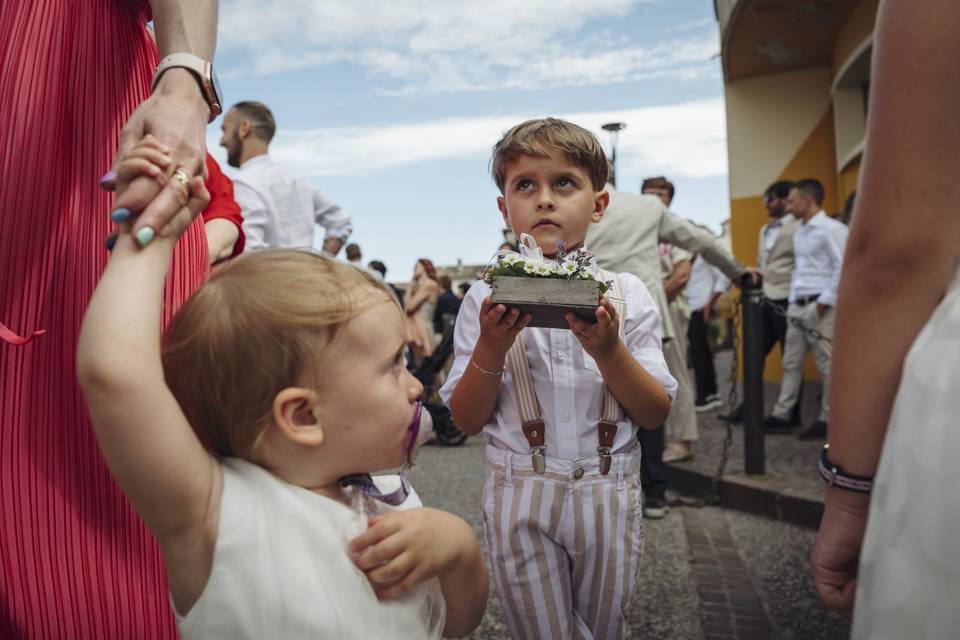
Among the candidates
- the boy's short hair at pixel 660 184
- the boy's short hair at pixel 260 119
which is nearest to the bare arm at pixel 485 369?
the boy's short hair at pixel 260 119

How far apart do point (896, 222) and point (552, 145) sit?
4.02ft

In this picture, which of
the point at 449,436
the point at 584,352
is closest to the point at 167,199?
the point at 584,352

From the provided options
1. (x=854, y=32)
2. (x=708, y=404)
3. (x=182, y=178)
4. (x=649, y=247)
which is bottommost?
(x=708, y=404)

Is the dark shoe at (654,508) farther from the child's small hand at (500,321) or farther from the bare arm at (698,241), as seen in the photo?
the child's small hand at (500,321)

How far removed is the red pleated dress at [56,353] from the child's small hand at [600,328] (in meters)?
0.87

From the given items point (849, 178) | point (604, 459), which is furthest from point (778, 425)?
point (604, 459)

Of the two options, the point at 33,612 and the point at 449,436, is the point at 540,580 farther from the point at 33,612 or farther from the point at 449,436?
the point at 449,436

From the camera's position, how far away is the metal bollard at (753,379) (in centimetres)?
555

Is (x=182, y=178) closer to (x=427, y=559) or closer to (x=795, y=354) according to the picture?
(x=427, y=559)

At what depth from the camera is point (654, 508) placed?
17.7 feet

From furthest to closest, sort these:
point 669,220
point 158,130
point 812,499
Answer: point 669,220, point 812,499, point 158,130

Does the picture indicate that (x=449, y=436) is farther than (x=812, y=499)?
Yes

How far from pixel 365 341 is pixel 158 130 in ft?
1.45

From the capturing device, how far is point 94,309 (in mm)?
1096
